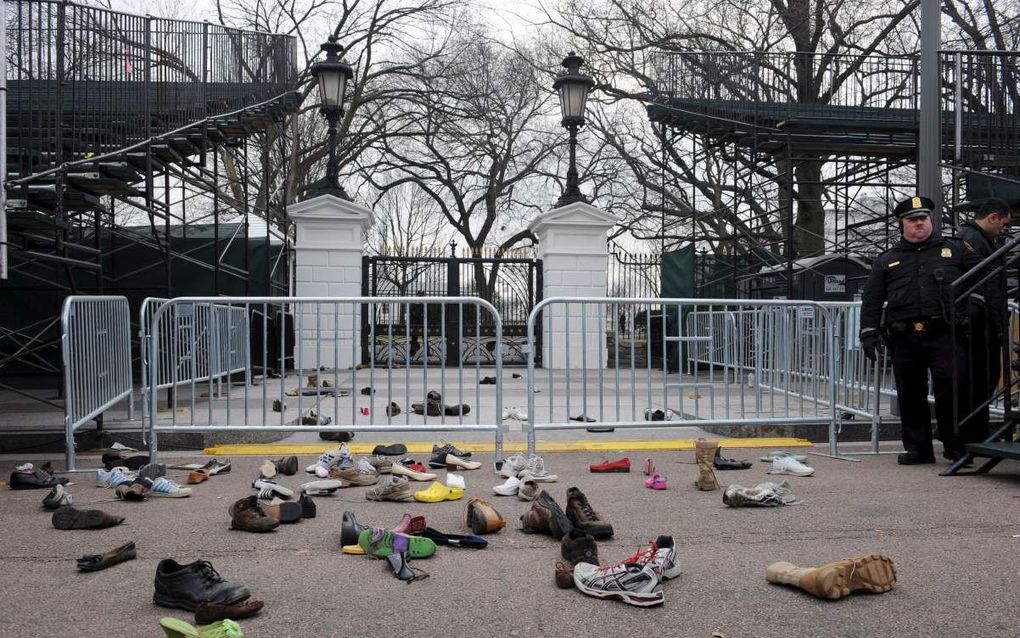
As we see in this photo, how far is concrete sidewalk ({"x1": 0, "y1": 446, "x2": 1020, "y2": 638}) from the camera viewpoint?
2990mm

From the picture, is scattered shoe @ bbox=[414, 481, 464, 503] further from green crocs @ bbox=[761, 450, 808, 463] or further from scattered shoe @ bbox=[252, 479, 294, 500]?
green crocs @ bbox=[761, 450, 808, 463]

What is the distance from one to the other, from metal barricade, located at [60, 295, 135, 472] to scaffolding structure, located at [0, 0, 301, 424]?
0.34m

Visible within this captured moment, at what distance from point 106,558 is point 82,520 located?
2.81ft

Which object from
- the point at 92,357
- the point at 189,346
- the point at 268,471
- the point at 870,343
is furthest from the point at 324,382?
the point at 870,343

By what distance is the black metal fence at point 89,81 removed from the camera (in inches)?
345

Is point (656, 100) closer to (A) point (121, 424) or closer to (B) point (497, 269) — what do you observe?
(B) point (497, 269)

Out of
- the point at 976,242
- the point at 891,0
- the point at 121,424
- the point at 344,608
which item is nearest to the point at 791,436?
the point at 976,242

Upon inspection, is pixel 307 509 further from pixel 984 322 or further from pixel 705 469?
pixel 984 322

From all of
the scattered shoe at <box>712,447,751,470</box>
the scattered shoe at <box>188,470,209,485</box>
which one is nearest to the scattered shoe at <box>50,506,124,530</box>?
the scattered shoe at <box>188,470,209,485</box>

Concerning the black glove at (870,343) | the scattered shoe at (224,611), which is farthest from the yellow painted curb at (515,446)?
the scattered shoe at (224,611)

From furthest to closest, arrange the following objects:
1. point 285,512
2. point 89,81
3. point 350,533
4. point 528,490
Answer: point 89,81 → point 528,490 → point 285,512 → point 350,533

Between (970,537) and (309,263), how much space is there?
Answer: 11845 millimetres

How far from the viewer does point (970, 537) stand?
4.20 metres

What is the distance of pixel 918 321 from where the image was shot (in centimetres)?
→ 640
